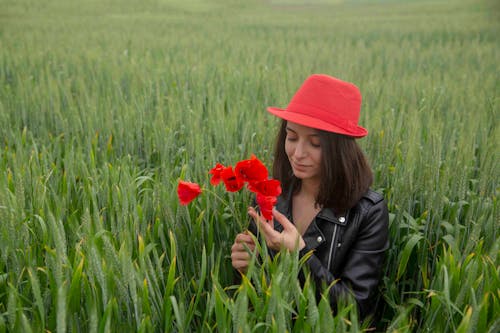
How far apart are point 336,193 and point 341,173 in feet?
0.17

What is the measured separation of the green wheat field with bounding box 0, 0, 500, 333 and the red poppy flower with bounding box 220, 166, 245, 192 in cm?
14

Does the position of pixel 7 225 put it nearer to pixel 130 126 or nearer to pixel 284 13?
pixel 130 126

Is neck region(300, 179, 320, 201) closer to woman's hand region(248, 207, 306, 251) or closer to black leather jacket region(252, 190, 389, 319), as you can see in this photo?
black leather jacket region(252, 190, 389, 319)

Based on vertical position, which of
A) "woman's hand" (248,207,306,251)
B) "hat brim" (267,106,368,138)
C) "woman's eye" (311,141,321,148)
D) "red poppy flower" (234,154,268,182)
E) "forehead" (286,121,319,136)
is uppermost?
"hat brim" (267,106,368,138)

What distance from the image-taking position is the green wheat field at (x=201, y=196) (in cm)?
86

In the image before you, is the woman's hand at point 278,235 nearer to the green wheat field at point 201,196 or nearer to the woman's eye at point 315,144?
the green wheat field at point 201,196

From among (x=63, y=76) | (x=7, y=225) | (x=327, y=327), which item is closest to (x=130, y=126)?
(x=7, y=225)

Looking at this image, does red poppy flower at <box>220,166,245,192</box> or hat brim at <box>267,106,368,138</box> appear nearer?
red poppy flower at <box>220,166,245,192</box>

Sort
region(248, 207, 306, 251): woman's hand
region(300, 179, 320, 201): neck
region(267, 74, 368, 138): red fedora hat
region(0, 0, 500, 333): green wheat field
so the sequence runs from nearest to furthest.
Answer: region(0, 0, 500, 333): green wheat field < region(248, 207, 306, 251): woman's hand < region(267, 74, 368, 138): red fedora hat < region(300, 179, 320, 201): neck

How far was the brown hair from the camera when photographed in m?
1.15

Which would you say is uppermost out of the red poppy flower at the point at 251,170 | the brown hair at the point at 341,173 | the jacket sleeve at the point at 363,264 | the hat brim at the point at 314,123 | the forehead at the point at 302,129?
the hat brim at the point at 314,123

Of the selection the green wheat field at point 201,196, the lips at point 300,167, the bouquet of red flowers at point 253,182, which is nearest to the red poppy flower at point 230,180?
the bouquet of red flowers at point 253,182

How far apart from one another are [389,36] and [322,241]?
22.5 ft

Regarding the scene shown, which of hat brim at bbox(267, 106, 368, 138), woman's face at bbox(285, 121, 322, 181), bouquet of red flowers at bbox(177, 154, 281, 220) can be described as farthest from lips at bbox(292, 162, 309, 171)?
bouquet of red flowers at bbox(177, 154, 281, 220)
